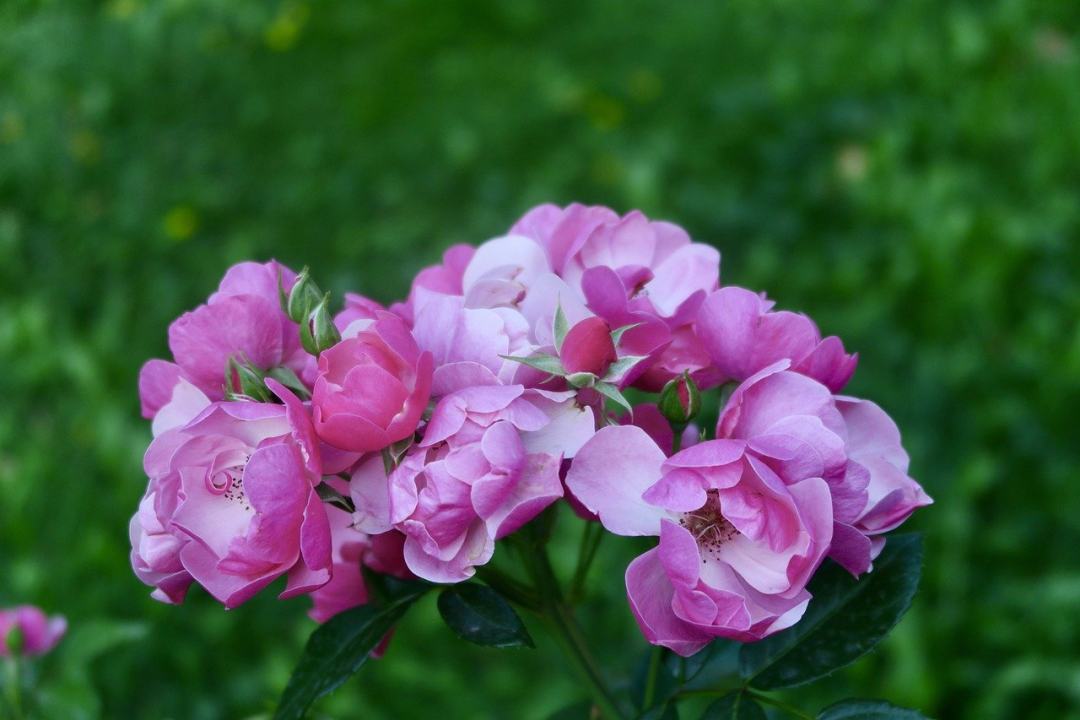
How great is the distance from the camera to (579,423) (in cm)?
74

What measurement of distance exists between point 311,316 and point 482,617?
22cm

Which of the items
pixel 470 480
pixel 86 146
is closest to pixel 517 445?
pixel 470 480

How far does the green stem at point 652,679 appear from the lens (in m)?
0.91

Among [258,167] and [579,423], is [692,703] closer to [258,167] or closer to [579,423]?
[579,423]

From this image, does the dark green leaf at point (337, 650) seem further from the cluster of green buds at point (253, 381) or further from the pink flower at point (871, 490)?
the pink flower at point (871, 490)

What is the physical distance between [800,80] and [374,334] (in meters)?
2.48

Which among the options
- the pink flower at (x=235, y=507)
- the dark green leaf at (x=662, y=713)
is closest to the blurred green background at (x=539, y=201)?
the pink flower at (x=235, y=507)

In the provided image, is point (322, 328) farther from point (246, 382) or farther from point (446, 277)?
point (446, 277)

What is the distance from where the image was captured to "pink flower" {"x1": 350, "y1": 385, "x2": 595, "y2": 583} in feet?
2.33

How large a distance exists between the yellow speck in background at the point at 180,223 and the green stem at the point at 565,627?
7.22 ft

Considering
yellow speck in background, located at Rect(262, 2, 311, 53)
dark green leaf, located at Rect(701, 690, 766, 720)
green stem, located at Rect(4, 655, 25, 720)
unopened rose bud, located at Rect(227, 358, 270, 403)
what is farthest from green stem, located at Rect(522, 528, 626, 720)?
yellow speck in background, located at Rect(262, 2, 311, 53)

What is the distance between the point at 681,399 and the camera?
76 cm

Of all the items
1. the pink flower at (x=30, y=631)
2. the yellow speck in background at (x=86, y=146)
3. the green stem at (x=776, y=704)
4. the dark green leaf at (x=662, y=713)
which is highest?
the green stem at (x=776, y=704)

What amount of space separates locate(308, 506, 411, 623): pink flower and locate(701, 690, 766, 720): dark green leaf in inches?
9.2
